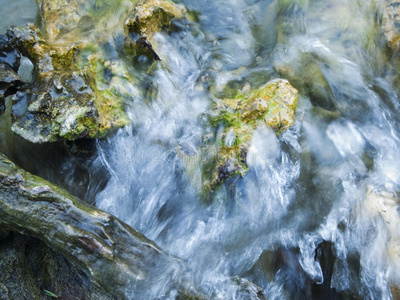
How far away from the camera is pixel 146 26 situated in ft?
12.8

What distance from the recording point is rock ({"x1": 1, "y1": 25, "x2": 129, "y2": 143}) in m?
3.07

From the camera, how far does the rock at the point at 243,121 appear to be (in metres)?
3.30

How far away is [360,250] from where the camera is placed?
3322 millimetres

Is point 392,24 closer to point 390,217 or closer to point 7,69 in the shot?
point 390,217

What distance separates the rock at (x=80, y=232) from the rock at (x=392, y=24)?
12.7 ft

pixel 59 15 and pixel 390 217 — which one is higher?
pixel 59 15

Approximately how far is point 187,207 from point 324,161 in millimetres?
1725

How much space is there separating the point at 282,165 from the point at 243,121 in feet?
2.32

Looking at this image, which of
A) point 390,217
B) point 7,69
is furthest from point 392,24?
point 7,69

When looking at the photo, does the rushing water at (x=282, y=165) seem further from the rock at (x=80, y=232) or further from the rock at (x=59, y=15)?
the rock at (x=80, y=232)

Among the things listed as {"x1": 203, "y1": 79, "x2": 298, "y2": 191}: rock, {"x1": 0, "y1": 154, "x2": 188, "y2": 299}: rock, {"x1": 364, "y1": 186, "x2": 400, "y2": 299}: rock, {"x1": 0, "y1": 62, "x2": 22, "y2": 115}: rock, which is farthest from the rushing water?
{"x1": 0, "y1": 62, "x2": 22, "y2": 115}: rock

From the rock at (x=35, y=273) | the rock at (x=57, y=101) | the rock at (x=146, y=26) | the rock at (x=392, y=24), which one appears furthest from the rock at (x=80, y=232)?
the rock at (x=392, y=24)

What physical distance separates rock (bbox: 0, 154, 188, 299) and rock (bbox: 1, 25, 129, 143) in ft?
1.83

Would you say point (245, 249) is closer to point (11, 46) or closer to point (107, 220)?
point (107, 220)
